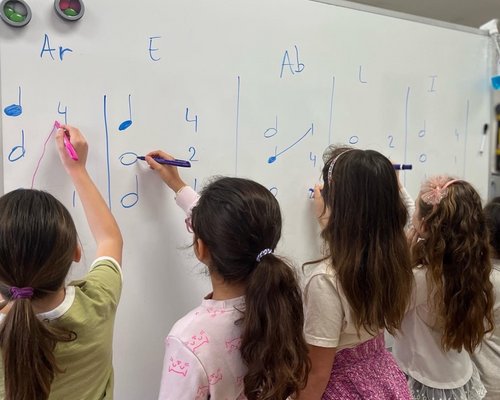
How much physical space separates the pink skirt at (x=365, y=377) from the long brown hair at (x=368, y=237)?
0.28ft

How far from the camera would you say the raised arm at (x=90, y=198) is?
0.84 m

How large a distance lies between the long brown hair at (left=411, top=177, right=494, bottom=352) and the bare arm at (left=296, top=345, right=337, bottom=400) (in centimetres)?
32

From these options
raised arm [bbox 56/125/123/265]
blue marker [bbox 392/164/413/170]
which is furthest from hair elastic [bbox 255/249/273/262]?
blue marker [bbox 392/164/413/170]

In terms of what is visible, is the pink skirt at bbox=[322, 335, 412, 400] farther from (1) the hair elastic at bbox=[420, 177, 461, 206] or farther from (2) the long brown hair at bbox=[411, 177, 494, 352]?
(1) the hair elastic at bbox=[420, 177, 461, 206]

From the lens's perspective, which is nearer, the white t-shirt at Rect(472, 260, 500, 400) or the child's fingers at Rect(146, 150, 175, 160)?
the child's fingers at Rect(146, 150, 175, 160)

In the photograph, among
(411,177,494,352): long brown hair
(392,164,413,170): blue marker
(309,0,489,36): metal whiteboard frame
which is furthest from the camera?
(392,164,413,170): blue marker

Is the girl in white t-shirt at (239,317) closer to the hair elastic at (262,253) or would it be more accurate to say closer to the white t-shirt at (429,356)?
the hair elastic at (262,253)

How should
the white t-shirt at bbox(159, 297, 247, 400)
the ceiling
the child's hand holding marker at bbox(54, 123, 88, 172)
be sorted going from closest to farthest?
the white t-shirt at bbox(159, 297, 247, 400) → the child's hand holding marker at bbox(54, 123, 88, 172) → the ceiling

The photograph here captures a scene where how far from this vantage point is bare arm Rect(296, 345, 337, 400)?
850 millimetres

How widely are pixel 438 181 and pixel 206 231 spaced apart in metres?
Result: 0.61

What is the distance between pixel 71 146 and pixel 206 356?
1.47 feet

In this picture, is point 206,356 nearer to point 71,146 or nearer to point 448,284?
point 71,146

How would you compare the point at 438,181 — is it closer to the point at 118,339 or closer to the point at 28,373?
the point at 118,339

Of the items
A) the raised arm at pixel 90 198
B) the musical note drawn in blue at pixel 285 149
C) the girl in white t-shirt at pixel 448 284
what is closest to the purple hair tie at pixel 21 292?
the raised arm at pixel 90 198
